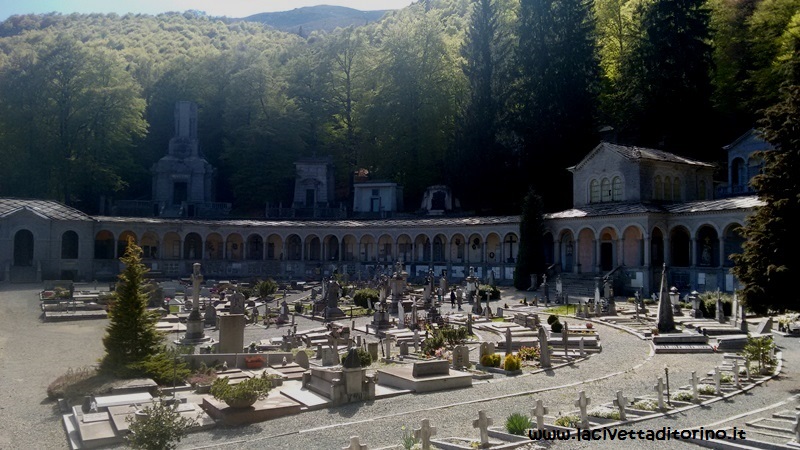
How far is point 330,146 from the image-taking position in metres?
71.4

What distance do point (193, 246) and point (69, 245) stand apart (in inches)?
406

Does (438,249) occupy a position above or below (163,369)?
above

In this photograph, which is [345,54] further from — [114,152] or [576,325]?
[576,325]

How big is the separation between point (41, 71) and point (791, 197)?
6110 cm

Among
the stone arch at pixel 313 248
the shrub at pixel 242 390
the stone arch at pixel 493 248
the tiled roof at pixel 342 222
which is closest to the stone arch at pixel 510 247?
the stone arch at pixel 493 248

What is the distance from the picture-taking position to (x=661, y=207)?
4116 cm

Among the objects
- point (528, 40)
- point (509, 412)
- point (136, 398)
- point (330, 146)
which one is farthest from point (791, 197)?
point (330, 146)

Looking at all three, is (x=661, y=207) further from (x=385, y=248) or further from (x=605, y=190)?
(x=385, y=248)

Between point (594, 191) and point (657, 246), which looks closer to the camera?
point (657, 246)

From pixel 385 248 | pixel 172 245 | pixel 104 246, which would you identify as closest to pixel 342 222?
pixel 385 248

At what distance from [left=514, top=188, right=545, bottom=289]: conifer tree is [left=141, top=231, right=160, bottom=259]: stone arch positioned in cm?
3233

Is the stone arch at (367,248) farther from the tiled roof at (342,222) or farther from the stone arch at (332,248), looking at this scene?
the stone arch at (332,248)

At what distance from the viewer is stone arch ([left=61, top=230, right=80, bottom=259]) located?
51.9 metres

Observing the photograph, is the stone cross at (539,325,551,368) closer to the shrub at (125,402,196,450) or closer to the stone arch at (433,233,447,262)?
the shrub at (125,402,196,450)
